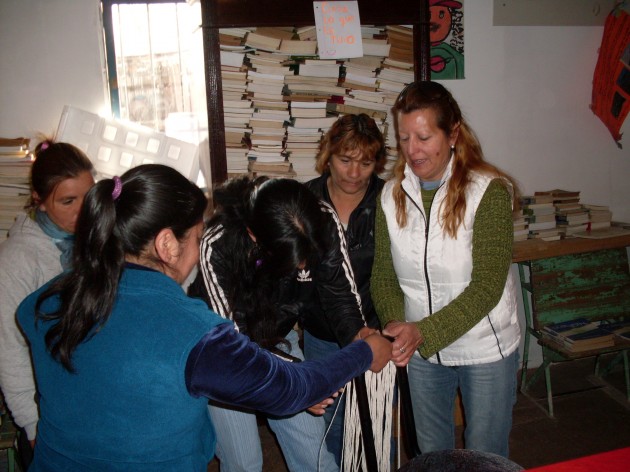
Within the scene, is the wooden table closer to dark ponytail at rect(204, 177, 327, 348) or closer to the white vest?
the white vest

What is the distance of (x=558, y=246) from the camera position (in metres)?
2.79

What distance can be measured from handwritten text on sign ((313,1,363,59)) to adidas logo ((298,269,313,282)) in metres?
1.29

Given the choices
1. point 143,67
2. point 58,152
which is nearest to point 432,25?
point 143,67

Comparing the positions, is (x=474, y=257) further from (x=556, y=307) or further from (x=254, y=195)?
(x=556, y=307)

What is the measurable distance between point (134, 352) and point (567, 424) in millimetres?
2629

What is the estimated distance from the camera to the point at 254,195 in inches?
57.8

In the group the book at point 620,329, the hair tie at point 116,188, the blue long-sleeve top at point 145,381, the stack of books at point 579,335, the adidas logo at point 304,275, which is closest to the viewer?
the blue long-sleeve top at point 145,381

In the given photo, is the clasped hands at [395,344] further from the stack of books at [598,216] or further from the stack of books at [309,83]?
the stack of books at [598,216]

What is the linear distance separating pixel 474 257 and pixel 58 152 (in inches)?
55.5

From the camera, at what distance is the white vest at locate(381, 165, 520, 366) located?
148 cm

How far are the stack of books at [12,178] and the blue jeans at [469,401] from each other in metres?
2.04

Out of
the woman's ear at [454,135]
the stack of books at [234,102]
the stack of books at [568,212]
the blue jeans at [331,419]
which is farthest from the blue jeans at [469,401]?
the stack of books at [568,212]

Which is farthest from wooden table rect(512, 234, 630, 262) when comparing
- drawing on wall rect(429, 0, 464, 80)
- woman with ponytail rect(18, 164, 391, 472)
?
woman with ponytail rect(18, 164, 391, 472)

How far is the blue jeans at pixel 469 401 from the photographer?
151 centimetres
